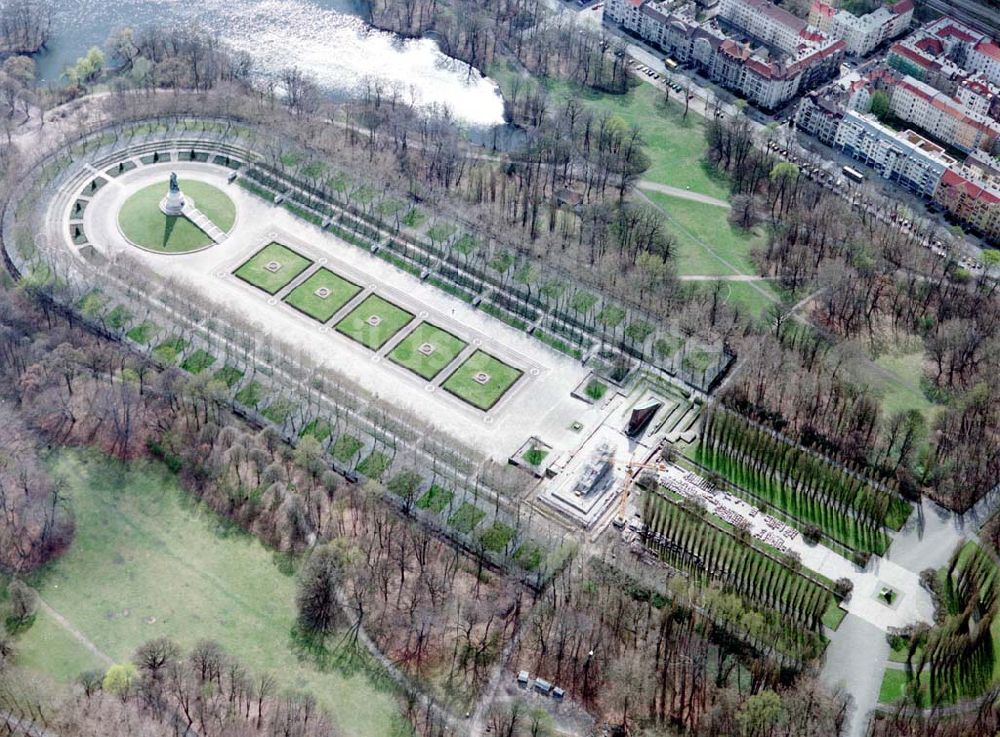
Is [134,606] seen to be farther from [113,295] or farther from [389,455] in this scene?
[113,295]

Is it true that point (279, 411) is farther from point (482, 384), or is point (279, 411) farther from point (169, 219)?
point (169, 219)

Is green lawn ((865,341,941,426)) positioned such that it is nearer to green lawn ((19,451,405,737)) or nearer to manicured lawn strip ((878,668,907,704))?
manicured lawn strip ((878,668,907,704))

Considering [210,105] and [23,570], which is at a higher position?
[210,105]

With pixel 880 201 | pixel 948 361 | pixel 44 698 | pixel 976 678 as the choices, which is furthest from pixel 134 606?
pixel 880 201

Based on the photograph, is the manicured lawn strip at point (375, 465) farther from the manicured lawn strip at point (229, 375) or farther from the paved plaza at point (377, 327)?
the manicured lawn strip at point (229, 375)

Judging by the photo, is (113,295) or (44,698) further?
(113,295)

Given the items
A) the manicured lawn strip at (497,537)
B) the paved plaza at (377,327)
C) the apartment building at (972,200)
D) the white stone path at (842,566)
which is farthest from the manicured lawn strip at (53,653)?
the apartment building at (972,200)
